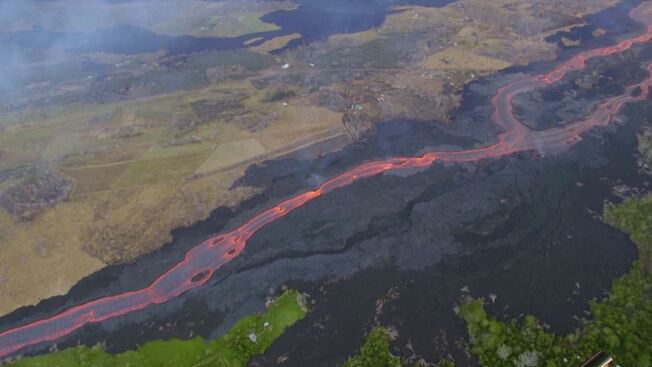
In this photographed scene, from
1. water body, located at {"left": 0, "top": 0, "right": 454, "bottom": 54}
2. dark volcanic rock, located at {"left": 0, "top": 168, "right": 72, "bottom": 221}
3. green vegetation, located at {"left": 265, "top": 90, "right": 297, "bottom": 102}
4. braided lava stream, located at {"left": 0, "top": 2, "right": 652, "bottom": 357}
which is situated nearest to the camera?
braided lava stream, located at {"left": 0, "top": 2, "right": 652, "bottom": 357}

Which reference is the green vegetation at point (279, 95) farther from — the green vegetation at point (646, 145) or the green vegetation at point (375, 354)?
the green vegetation at point (646, 145)

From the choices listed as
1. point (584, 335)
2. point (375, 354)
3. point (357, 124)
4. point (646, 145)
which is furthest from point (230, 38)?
point (584, 335)

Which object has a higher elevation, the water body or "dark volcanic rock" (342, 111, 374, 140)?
the water body

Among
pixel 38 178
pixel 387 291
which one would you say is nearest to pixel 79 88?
pixel 38 178

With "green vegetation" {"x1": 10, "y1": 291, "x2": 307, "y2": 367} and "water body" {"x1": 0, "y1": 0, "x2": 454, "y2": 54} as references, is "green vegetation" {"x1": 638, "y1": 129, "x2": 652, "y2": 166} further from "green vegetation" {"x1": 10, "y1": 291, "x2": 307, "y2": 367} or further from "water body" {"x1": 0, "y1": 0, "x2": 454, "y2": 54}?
"water body" {"x1": 0, "y1": 0, "x2": 454, "y2": 54}

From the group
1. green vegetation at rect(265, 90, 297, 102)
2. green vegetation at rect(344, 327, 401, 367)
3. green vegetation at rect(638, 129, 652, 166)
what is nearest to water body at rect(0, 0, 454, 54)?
green vegetation at rect(265, 90, 297, 102)

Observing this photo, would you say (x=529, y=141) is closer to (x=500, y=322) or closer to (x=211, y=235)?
(x=500, y=322)
